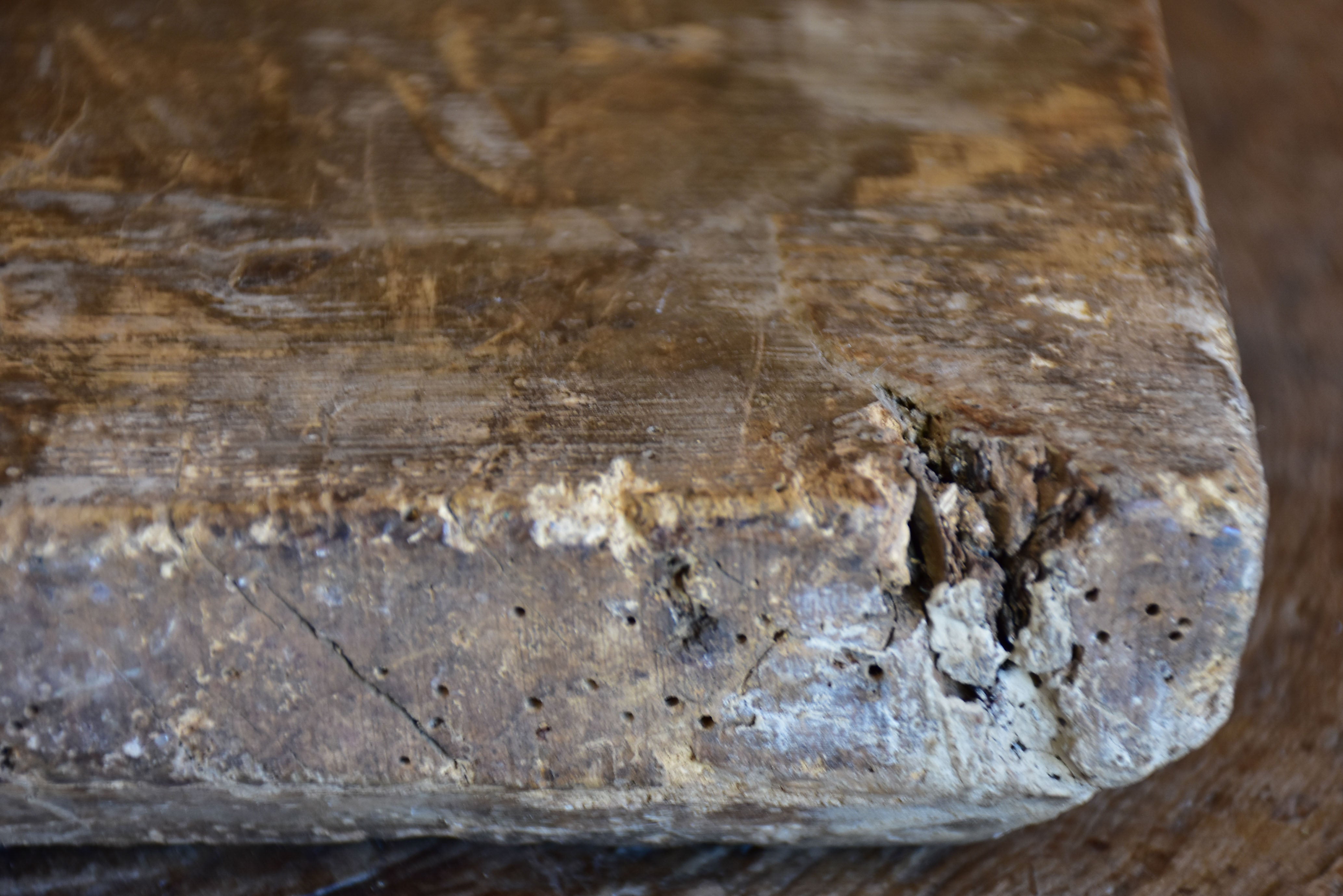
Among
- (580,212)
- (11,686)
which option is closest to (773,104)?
(580,212)

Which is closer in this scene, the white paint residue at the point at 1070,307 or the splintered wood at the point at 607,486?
the splintered wood at the point at 607,486

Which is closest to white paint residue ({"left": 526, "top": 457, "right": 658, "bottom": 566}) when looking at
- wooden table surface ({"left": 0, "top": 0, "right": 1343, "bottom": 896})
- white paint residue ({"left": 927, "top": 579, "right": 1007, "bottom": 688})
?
white paint residue ({"left": 927, "top": 579, "right": 1007, "bottom": 688})

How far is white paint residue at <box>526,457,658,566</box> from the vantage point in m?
0.92

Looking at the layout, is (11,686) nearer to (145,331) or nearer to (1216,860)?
(145,331)

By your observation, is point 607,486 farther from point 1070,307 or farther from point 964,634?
point 1070,307

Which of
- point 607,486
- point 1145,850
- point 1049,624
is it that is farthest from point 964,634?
point 1145,850

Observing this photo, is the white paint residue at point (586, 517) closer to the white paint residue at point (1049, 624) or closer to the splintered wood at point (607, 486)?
the splintered wood at point (607, 486)

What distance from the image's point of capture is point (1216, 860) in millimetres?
1263

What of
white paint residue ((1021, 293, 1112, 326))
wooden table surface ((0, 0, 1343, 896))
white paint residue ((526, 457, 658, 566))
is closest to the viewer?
white paint residue ((526, 457, 658, 566))

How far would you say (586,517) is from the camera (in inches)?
36.2

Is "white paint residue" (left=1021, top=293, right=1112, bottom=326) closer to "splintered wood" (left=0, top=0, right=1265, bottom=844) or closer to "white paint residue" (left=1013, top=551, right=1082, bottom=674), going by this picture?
"splintered wood" (left=0, top=0, right=1265, bottom=844)

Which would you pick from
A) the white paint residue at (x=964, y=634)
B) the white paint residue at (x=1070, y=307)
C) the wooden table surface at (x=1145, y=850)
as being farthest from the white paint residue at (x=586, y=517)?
the wooden table surface at (x=1145, y=850)

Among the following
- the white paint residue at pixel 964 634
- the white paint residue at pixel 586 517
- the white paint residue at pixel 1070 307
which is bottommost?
the white paint residue at pixel 964 634

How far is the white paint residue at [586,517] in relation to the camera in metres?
0.92
